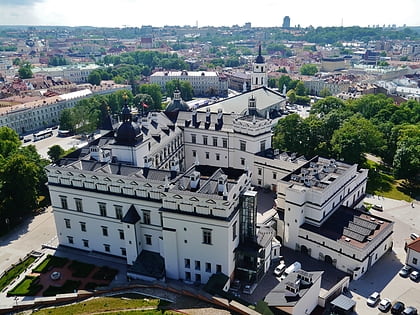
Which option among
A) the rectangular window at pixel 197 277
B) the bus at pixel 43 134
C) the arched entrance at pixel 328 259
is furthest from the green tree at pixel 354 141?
the bus at pixel 43 134

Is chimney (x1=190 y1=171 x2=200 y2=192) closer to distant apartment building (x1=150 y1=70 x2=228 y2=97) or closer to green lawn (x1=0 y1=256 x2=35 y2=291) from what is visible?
green lawn (x1=0 y1=256 x2=35 y2=291)

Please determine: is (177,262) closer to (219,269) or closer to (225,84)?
(219,269)

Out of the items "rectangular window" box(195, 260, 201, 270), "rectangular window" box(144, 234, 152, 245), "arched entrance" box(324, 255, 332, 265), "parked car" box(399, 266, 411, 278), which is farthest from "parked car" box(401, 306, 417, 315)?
"rectangular window" box(144, 234, 152, 245)

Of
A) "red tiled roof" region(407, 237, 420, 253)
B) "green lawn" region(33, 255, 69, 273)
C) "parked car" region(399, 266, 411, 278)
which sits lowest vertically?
"parked car" region(399, 266, 411, 278)

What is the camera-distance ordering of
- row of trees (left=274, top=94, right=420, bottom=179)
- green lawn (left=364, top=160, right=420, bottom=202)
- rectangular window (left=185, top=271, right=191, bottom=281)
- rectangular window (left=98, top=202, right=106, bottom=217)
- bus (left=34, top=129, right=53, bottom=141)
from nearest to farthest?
rectangular window (left=185, top=271, right=191, bottom=281) → rectangular window (left=98, top=202, right=106, bottom=217) → green lawn (left=364, top=160, right=420, bottom=202) → row of trees (left=274, top=94, right=420, bottom=179) → bus (left=34, top=129, right=53, bottom=141)

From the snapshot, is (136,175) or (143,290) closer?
(143,290)

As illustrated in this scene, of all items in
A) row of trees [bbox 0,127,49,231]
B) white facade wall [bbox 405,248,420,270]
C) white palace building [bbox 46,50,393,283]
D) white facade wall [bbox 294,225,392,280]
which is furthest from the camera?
row of trees [bbox 0,127,49,231]

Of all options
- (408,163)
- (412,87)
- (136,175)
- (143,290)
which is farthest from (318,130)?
(412,87)

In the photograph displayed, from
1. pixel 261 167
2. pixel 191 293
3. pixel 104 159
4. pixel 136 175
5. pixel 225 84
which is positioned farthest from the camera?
pixel 225 84
